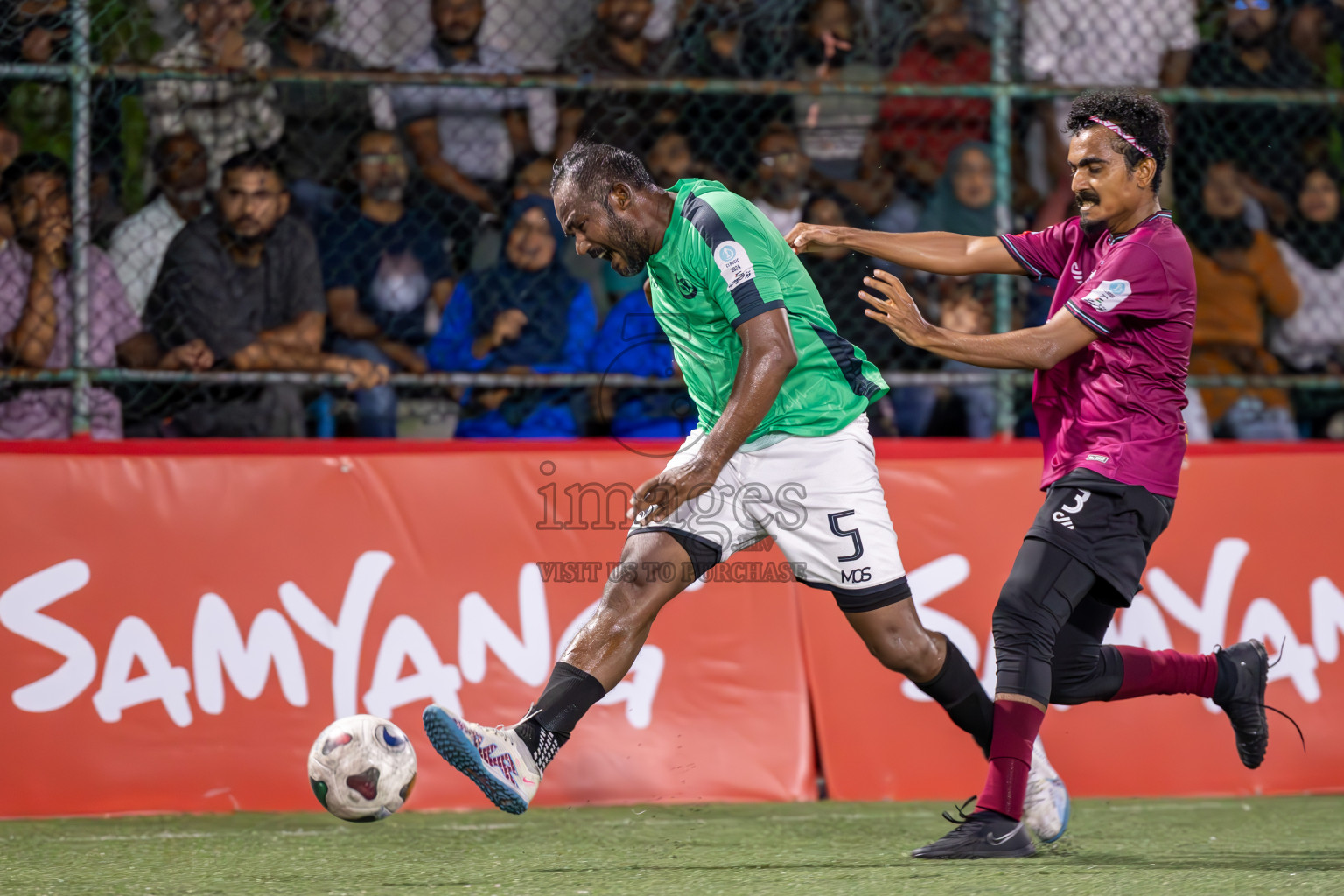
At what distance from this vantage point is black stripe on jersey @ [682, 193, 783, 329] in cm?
355

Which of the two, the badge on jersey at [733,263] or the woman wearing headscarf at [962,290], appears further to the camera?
the woman wearing headscarf at [962,290]

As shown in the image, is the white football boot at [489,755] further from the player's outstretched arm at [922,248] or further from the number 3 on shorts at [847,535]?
the player's outstretched arm at [922,248]

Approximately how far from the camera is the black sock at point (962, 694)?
3986 mm

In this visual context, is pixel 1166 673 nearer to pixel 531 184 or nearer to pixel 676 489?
pixel 676 489

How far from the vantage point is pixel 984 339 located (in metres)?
3.62

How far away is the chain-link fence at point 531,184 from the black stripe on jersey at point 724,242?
5.79ft

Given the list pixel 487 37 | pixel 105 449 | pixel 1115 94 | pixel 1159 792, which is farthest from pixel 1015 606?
pixel 487 37

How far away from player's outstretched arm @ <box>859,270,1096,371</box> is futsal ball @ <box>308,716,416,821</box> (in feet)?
5.51

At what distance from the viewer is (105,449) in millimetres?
4980

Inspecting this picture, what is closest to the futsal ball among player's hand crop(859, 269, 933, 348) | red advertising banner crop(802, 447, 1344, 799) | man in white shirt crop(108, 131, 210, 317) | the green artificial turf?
the green artificial turf

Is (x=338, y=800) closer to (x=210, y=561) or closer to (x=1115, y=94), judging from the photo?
(x=210, y=561)

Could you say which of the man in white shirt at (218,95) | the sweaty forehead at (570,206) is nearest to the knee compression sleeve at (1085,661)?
the sweaty forehead at (570,206)

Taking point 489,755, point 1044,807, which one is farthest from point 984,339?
point 489,755

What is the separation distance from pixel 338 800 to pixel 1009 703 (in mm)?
1783
